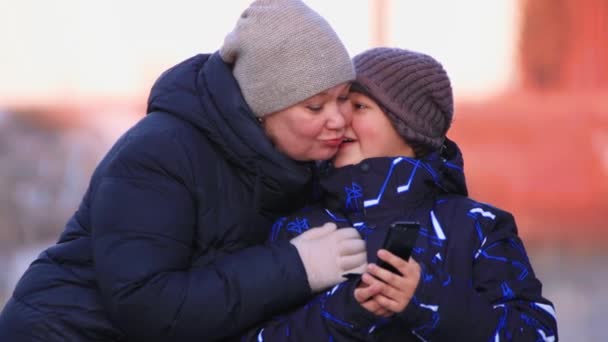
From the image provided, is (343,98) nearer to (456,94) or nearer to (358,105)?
(358,105)

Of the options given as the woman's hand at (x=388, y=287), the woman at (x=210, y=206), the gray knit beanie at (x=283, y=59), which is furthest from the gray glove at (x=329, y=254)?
the gray knit beanie at (x=283, y=59)

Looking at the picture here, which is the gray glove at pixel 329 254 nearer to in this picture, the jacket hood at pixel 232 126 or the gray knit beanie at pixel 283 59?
the jacket hood at pixel 232 126

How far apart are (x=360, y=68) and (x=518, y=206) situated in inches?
81.2

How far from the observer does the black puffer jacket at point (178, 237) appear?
7.53 ft

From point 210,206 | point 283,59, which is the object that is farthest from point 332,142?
point 210,206

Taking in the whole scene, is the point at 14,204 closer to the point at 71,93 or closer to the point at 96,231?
the point at 71,93

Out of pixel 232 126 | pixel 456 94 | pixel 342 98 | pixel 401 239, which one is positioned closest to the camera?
pixel 401 239

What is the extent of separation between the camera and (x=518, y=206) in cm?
453

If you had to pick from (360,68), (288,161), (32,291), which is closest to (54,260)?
(32,291)

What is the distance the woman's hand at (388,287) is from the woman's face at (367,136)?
0.39 meters

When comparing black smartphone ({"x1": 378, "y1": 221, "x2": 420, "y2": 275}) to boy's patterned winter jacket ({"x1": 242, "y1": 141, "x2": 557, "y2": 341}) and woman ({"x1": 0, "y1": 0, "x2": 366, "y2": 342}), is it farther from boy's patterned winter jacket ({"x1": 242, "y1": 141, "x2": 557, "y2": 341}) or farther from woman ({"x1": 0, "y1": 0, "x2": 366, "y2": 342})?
woman ({"x1": 0, "y1": 0, "x2": 366, "y2": 342})

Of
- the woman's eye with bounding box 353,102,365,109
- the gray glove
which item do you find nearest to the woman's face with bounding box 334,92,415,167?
the woman's eye with bounding box 353,102,365,109

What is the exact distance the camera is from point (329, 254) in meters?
2.37

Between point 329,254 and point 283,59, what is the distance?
17.0 inches
